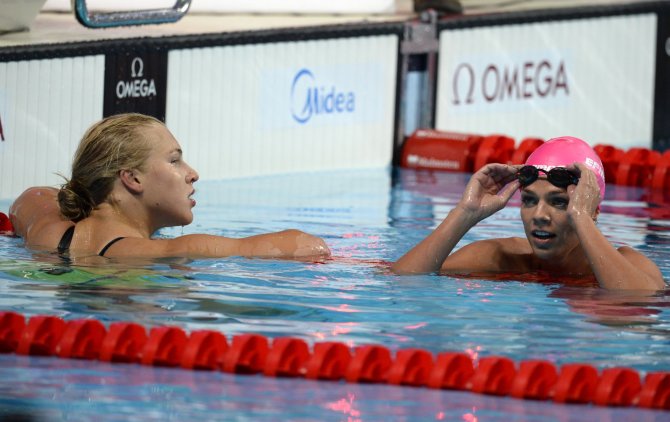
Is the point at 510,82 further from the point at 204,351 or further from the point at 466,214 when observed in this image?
the point at 204,351

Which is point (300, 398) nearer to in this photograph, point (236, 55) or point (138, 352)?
point (138, 352)

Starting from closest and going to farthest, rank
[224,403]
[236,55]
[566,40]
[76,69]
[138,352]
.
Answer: [224,403] → [138,352] → [76,69] → [236,55] → [566,40]

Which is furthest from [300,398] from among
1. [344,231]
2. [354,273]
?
[344,231]

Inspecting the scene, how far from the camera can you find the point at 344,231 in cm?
708

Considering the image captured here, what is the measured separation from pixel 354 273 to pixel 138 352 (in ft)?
5.02

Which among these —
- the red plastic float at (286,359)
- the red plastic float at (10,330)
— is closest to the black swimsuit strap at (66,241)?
the red plastic float at (10,330)

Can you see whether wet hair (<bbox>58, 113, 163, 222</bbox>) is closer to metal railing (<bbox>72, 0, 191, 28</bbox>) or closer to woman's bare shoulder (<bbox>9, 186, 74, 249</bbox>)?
woman's bare shoulder (<bbox>9, 186, 74, 249</bbox>)

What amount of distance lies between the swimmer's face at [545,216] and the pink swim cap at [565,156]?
12 centimetres

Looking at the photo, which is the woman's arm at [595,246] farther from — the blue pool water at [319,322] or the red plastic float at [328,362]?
the red plastic float at [328,362]

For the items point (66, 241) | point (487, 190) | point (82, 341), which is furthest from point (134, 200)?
point (487, 190)

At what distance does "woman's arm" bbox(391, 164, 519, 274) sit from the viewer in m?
5.10

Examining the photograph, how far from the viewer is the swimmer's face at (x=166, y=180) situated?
5.30m

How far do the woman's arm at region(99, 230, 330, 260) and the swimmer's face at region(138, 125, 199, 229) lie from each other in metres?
0.10

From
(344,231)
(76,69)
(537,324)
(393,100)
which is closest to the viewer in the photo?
(537,324)
